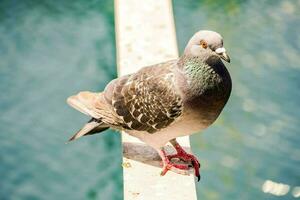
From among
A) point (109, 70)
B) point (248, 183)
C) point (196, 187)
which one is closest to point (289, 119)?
point (248, 183)

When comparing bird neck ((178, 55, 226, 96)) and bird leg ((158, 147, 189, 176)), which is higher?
bird neck ((178, 55, 226, 96))

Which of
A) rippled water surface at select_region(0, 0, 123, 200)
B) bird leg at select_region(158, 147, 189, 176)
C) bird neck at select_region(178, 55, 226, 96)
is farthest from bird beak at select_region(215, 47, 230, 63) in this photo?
rippled water surface at select_region(0, 0, 123, 200)

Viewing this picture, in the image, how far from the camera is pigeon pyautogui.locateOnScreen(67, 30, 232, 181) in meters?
3.60

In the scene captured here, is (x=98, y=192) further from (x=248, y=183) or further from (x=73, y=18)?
(x=73, y=18)

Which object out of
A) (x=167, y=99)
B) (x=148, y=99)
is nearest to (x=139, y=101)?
(x=148, y=99)

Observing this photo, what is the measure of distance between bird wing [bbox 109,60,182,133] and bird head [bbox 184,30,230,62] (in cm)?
28

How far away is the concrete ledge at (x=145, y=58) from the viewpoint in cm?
422

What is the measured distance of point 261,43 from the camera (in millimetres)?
6426

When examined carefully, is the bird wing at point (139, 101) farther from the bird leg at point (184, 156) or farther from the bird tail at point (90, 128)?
the bird leg at point (184, 156)

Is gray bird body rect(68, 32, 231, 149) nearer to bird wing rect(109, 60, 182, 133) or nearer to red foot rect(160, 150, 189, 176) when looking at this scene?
bird wing rect(109, 60, 182, 133)

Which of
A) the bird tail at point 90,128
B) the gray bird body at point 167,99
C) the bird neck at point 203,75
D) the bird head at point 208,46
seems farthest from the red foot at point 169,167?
the bird head at point 208,46

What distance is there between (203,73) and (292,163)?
1840 millimetres

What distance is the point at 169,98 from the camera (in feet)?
12.2

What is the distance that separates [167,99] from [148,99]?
0.19 m
